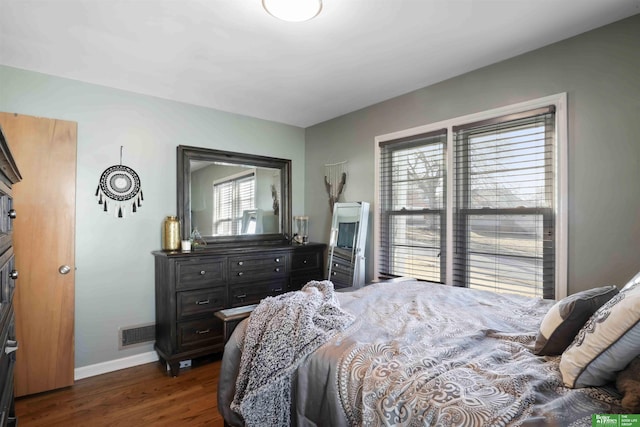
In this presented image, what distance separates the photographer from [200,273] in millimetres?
2982

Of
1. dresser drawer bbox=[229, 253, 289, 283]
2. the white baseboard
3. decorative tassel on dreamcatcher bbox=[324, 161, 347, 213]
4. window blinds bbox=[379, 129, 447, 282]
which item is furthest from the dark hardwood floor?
decorative tassel on dreamcatcher bbox=[324, 161, 347, 213]

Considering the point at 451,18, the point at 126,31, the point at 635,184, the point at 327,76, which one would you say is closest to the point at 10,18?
the point at 126,31

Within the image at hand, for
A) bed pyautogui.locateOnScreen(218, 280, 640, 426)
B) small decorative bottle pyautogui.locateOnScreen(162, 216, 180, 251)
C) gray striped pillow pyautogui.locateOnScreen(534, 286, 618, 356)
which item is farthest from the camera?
small decorative bottle pyautogui.locateOnScreen(162, 216, 180, 251)

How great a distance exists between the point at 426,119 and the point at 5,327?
10.2 feet

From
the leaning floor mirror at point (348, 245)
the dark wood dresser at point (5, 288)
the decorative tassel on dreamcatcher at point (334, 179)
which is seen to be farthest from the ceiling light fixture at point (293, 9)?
the decorative tassel on dreamcatcher at point (334, 179)

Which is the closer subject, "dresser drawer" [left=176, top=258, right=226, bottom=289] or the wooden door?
the wooden door

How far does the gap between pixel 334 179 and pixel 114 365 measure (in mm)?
2836

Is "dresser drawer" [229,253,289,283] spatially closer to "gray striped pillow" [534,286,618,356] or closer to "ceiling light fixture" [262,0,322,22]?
"ceiling light fixture" [262,0,322,22]

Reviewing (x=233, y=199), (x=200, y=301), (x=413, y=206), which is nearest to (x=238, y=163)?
(x=233, y=199)

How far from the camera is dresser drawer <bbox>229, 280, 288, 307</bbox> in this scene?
10.5 ft

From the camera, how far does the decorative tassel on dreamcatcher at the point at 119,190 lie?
2943 mm

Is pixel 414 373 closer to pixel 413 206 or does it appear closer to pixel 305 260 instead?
pixel 413 206

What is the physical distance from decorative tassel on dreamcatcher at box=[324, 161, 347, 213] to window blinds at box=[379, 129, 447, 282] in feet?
1.76

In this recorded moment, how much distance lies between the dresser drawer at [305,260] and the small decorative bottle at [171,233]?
3.95ft
